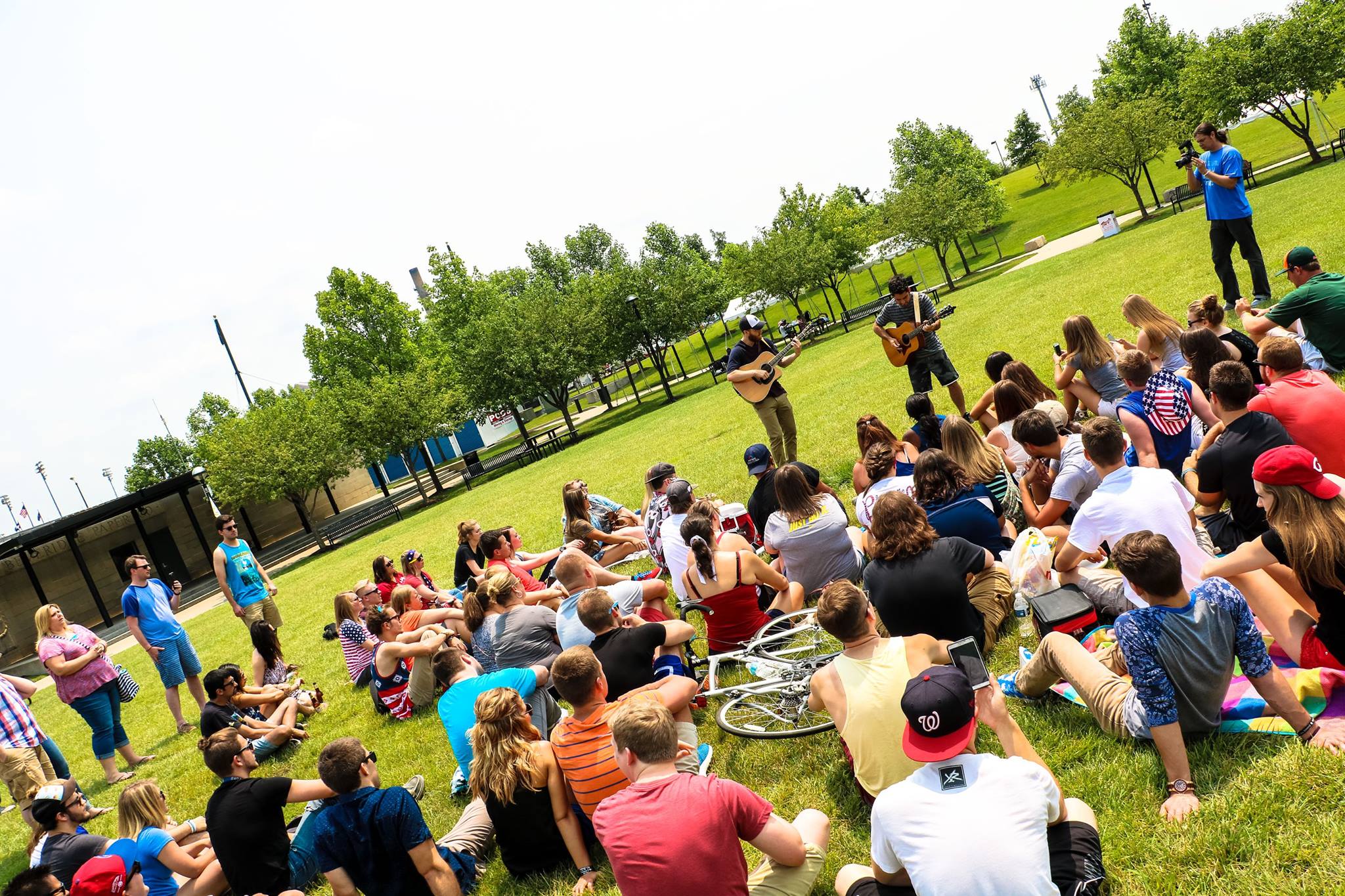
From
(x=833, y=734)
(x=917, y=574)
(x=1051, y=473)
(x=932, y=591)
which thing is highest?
(x=917, y=574)

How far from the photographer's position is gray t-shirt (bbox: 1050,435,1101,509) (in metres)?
5.90

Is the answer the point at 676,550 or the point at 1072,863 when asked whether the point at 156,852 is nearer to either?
the point at 676,550

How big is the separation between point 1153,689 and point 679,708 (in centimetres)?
245

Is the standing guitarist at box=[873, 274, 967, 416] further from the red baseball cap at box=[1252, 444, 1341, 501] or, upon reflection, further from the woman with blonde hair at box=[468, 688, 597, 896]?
the woman with blonde hair at box=[468, 688, 597, 896]

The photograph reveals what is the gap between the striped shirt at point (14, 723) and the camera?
26.8 feet

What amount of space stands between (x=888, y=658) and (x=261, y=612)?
37.1 feet

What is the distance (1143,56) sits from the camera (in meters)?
59.2

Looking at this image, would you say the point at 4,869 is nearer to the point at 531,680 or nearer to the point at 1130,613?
the point at 531,680

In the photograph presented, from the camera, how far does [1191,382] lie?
6.90 meters

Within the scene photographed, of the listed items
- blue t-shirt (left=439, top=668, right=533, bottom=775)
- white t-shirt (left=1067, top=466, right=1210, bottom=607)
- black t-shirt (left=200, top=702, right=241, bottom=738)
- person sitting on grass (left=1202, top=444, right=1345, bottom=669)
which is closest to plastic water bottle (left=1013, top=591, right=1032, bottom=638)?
white t-shirt (left=1067, top=466, right=1210, bottom=607)

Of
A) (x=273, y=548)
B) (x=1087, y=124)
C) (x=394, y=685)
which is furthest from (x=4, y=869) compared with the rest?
(x=1087, y=124)

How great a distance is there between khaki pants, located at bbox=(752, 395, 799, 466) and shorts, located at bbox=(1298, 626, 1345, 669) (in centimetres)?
719

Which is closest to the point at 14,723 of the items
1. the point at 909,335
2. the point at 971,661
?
the point at 971,661

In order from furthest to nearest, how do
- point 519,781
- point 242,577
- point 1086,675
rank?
point 242,577 < point 519,781 < point 1086,675
